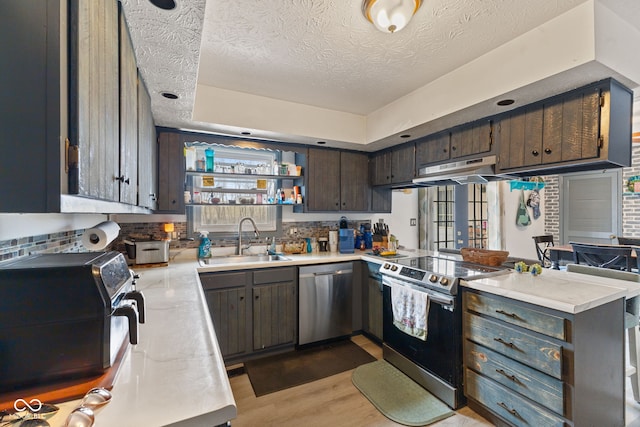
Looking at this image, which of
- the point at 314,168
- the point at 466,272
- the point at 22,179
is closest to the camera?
the point at 22,179

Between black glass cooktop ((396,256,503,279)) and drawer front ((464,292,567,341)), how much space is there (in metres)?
0.19

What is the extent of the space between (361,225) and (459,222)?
1.94 metres

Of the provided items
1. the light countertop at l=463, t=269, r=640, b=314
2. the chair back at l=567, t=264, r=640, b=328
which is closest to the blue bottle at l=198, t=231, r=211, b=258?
the light countertop at l=463, t=269, r=640, b=314

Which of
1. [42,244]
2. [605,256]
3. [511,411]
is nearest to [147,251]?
[42,244]

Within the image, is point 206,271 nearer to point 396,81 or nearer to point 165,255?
point 165,255

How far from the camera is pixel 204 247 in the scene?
9.53ft

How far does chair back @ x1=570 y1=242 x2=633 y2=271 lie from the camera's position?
2.89 m

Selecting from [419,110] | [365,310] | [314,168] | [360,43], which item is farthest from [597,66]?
[365,310]

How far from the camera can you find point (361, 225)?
3852 mm

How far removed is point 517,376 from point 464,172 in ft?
5.07

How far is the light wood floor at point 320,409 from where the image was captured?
1868 millimetres

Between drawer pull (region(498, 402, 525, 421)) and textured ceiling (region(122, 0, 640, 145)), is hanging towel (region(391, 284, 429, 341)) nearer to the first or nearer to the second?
drawer pull (region(498, 402, 525, 421))

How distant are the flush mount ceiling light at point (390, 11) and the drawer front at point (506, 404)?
2299 mm

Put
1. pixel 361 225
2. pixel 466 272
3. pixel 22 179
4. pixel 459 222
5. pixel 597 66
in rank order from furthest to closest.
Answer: pixel 459 222 → pixel 361 225 → pixel 466 272 → pixel 597 66 → pixel 22 179
